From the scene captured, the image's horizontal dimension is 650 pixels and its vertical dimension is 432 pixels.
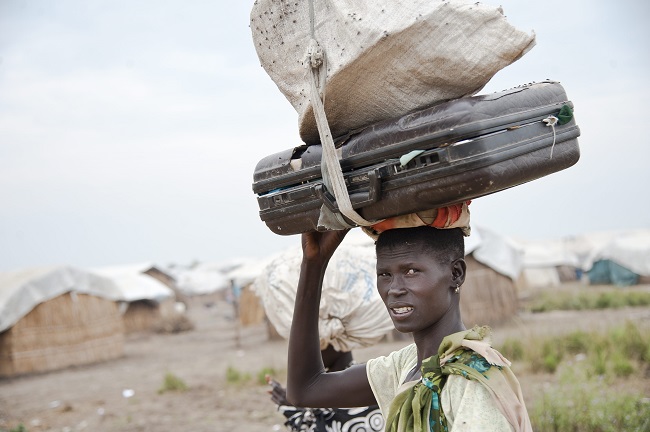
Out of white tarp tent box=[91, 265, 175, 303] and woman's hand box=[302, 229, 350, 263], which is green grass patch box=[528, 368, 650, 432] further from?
white tarp tent box=[91, 265, 175, 303]

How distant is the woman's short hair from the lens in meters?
1.75

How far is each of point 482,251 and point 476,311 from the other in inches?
70.9

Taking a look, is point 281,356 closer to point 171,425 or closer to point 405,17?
point 171,425

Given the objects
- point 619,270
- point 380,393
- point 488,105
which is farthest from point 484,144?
point 619,270

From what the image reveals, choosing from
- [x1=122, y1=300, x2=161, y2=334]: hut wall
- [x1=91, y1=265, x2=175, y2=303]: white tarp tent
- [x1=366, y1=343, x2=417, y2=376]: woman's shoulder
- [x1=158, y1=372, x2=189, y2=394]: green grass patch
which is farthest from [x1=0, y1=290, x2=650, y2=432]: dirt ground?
[x1=366, y1=343, x2=417, y2=376]: woman's shoulder

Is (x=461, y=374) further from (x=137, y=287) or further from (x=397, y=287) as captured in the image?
(x=137, y=287)

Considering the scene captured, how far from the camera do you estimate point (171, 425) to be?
9289 mm

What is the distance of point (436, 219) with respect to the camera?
172cm

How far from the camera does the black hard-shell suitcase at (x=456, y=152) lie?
144cm

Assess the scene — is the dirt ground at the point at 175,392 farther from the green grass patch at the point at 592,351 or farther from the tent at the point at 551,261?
the tent at the point at 551,261

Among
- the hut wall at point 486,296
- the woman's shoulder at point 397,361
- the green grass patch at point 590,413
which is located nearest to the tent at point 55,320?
the hut wall at point 486,296

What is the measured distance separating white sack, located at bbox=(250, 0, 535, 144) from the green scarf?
0.64 m

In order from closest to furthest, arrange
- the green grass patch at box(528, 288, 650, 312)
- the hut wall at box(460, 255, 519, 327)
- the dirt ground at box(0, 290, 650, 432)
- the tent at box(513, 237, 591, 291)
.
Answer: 1. the dirt ground at box(0, 290, 650, 432)
2. the hut wall at box(460, 255, 519, 327)
3. the green grass patch at box(528, 288, 650, 312)
4. the tent at box(513, 237, 591, 291)

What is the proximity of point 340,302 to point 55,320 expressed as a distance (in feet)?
49.3
